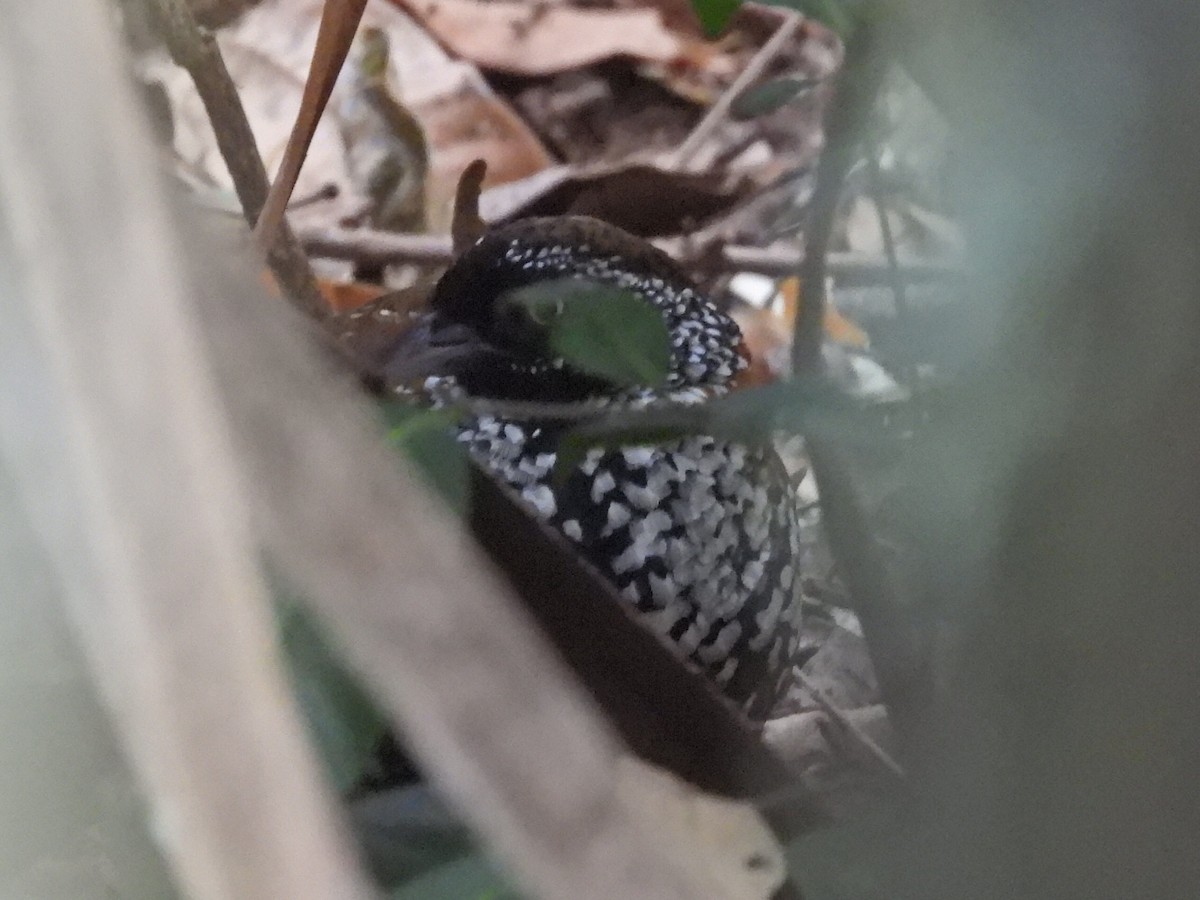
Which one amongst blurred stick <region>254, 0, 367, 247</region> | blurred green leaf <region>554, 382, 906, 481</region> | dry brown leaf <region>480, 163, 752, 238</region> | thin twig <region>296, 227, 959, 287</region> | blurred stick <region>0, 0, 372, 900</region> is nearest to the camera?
blurred stick <region>0, 0, 372, 900</region>

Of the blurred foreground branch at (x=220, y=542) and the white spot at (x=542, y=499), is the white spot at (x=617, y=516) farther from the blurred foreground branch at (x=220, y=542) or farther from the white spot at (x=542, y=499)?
the blurred foreground branch at (x=220, y=542)

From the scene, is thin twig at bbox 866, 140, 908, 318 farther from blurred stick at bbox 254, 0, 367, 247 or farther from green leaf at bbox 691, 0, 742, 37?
blurred stick at bbox 254, 0, 367, 247

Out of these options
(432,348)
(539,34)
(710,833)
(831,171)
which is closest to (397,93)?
(539,34)

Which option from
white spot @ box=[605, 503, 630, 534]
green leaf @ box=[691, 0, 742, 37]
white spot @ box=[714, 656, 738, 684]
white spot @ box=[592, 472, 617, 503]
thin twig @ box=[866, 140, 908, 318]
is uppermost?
green leaf @ box=[691, 0, 742, 37]

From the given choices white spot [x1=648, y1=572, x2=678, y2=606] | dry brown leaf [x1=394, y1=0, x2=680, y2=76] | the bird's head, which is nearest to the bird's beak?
the bird's head

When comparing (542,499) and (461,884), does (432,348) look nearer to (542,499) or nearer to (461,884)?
(542,499)

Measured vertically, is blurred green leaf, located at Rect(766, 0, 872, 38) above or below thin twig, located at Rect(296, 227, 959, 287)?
above

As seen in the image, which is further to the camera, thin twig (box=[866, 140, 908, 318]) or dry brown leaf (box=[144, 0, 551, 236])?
dry brown leaf (box=[144, 0, 551, 236])
